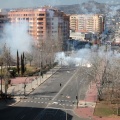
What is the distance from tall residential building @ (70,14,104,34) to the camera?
111188 millimetres

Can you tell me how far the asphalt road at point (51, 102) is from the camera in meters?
29.6

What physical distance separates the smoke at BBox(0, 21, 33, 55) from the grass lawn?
39034 millimetres

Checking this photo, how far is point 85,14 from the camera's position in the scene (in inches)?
4668

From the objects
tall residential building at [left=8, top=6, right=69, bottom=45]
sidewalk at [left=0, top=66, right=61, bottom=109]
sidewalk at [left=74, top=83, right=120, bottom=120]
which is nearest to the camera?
sidewalk at [left=74, top=83, right=120, bottom=120]

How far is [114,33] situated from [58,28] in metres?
32.8

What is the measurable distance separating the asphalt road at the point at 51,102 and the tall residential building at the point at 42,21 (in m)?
32.1

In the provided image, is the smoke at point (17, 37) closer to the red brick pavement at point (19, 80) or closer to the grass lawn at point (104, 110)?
the red brick pavement at point (19, 80)

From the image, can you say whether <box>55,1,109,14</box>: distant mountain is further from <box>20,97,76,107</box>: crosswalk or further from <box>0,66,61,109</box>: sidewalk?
<box>20,97,76,107</box>: crosswalk

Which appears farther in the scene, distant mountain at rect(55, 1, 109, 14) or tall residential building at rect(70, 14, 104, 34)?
distant mountain at rect(55, 1, 109, 14)

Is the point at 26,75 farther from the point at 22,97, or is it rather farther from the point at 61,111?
the point at 61,111

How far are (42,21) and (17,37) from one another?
7165 mm

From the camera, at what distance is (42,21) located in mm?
78125

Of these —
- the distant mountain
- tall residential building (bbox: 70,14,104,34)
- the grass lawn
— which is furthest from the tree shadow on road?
the distant mountain

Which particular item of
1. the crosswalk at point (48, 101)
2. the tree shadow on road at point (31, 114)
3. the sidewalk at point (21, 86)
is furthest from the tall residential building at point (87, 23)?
the tree shadow on road at point (31, 114)
